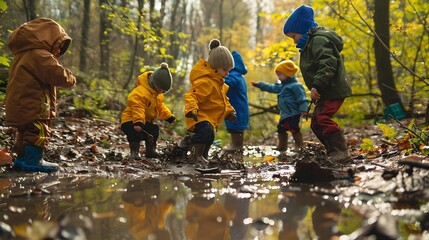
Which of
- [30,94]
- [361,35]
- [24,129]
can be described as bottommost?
[24,129]

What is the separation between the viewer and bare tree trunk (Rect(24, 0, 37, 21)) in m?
7.10

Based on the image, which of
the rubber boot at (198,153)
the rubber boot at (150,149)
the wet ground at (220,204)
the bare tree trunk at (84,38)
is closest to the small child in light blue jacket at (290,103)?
the rubber boot at (150,149)

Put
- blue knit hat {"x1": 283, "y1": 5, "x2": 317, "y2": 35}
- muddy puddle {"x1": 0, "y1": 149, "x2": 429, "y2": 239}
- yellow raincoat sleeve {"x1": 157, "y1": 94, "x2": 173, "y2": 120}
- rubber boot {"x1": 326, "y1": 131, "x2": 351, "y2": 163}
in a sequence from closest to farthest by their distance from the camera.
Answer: muddy puddle {"x1": 0, "y1": 149, "x2": 429, "y2": 239} < rubber boot {"x1": 326, "y1": 131, "x2": 351, "y2": 163} < blue knit hat {"x1": 283, "y1": 5, "x2": 317, "y2": 35} < yellow raincoat sleeve {"x1": 157, "y1": 94, "x2": 173, "y2": 120}

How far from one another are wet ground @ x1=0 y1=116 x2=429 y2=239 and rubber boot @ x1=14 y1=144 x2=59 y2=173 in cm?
13

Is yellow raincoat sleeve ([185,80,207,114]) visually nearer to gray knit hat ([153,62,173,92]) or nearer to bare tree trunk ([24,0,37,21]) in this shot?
gray knit hat ([153,62,173,92])

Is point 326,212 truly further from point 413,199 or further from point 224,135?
point 224,135

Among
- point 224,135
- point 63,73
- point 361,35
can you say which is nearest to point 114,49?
point 224,135

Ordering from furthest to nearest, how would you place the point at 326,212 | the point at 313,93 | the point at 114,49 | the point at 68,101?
the point at 114,49 → the point at 68,101 → the point at 313,93 → the point at 326,212

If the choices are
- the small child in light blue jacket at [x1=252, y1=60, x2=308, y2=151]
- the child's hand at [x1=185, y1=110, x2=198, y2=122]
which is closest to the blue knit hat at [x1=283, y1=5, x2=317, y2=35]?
the child's hand at [x1=185, y1=110, x2=198, y2=122]

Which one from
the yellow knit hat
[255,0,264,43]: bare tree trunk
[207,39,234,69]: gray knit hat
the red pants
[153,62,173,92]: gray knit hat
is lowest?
the red pants

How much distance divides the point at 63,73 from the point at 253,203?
2.66m

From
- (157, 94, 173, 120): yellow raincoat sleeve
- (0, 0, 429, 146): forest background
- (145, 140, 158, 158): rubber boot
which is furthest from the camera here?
(0, 0, 429, 146): forest background

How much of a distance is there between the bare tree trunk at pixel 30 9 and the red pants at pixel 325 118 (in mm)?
5703

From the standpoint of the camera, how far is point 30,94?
393 cm
